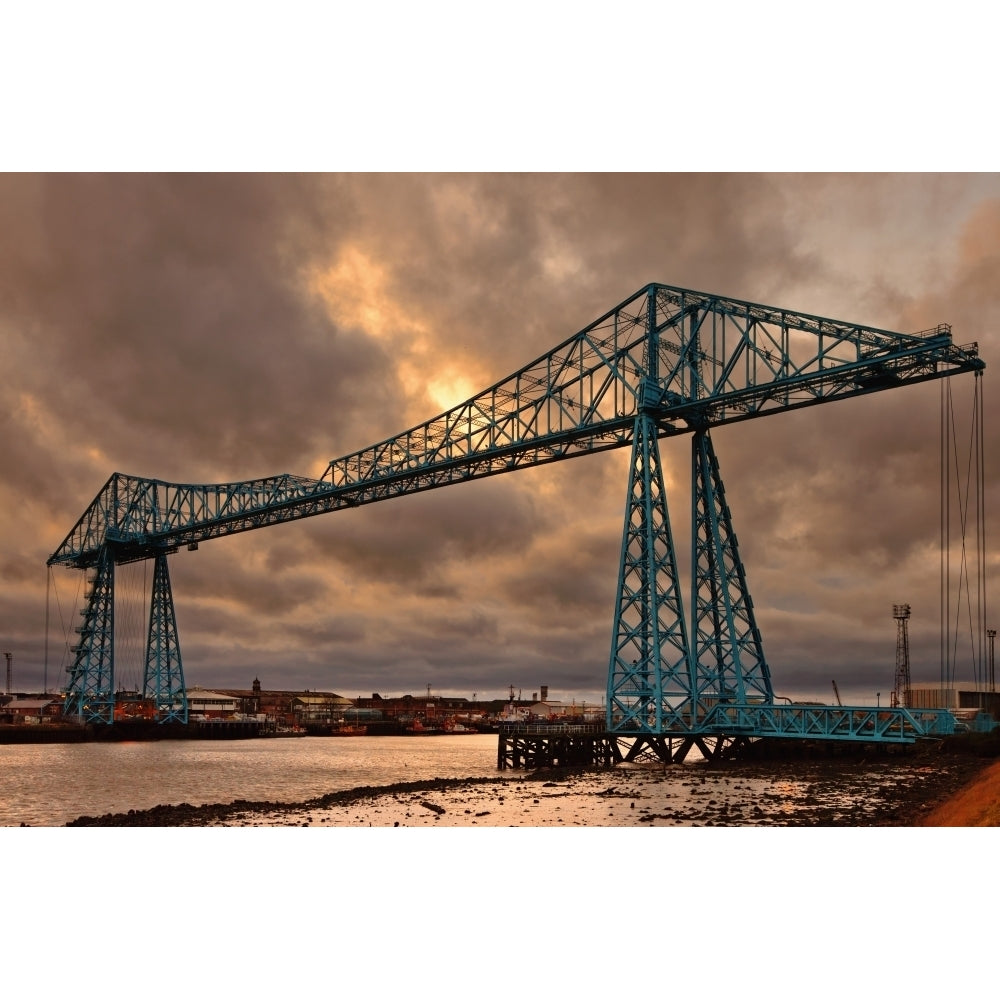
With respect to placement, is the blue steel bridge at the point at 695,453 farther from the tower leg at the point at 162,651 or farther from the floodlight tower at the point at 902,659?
the tower leg at the point at 162,651

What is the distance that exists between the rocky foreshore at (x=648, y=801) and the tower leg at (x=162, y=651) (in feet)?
156

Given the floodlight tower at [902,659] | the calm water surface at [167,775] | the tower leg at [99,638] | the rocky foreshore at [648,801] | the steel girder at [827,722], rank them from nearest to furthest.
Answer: the rocky foreshore at [648,801]
the steel girder at [827,722]
the calm water surface at [167,775]
the floodlight tower at [902,659]
the tower leg at [99,638]

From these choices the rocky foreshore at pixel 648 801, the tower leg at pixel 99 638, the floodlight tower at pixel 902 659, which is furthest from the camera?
the tower leg at pixel 99 638

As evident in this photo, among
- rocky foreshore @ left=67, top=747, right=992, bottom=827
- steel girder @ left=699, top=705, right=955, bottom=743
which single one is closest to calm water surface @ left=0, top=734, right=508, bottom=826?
rocky foreshore @ left=67, top=747, right=992, bottom=827

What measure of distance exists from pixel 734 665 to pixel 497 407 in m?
16.9

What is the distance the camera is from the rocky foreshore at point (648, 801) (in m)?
23.6

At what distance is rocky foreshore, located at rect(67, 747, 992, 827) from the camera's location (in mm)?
23578

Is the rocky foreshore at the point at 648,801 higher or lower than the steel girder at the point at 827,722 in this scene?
lower

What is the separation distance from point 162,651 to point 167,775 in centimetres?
3661

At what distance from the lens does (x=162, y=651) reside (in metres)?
78.1

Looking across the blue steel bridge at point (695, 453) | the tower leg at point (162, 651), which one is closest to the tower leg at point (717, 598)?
the blue steel bridge at point (695, 453)

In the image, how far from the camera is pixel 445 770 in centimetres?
4916

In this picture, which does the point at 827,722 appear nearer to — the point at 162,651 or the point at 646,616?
the point at 646,616
